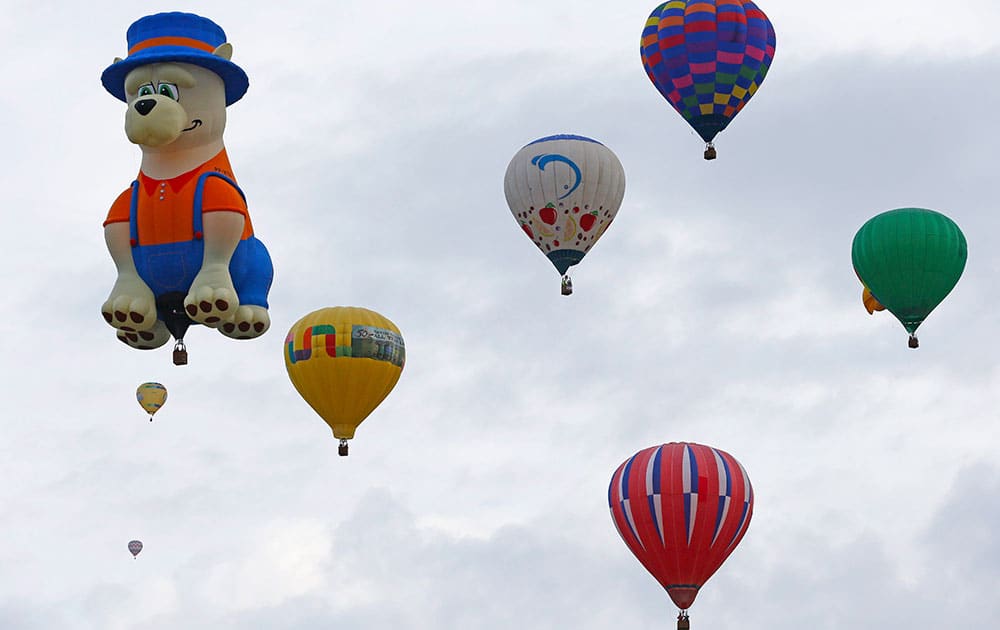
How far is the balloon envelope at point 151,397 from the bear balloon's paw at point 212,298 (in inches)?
972

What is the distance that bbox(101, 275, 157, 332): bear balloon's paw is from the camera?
26547 mm

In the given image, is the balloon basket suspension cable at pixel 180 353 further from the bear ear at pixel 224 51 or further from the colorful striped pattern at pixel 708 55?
the colorful striped pattern at pixel 708 55

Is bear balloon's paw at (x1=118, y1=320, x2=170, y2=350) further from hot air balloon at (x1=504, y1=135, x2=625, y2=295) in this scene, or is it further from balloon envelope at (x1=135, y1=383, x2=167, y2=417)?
balloon envelope at (x1=135, y1=383, x2=167, y2=417)

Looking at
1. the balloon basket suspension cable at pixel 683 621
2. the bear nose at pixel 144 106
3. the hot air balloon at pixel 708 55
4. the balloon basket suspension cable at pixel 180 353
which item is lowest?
the balloon basket suspension cable at pixel 683 621

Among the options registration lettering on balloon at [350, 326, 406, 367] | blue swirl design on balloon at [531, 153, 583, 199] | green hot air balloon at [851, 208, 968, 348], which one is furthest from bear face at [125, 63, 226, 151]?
green hot air balloon at [851, 208, 968, 348]

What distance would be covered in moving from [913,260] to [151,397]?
687 inches

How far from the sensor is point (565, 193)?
130ft

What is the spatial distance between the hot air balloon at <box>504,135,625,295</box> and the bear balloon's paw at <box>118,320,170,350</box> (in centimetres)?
1335

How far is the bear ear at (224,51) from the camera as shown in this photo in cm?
2686

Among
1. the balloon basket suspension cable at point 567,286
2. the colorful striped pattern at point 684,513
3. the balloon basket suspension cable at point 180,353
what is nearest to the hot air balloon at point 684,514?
the colorful striped pattern at point 684,513

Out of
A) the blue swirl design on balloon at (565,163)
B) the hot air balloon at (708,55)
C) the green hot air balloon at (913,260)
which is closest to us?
the hot air balloon at (708,55)

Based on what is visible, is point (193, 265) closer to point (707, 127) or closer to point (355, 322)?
point (355, 322)

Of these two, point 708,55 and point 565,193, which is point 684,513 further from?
point 708,55

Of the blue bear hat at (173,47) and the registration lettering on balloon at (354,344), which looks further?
the registration lettering on balloon at (354,344)
